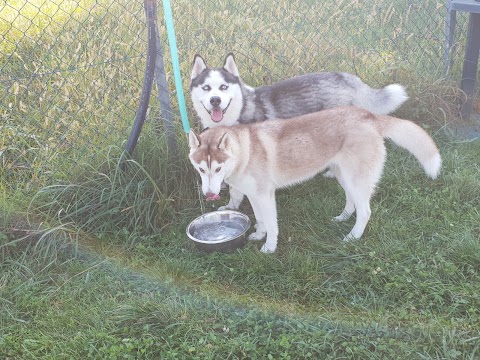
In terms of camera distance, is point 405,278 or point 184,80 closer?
point 405,278

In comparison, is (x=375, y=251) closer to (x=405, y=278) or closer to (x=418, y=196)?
(x=405, y=278)

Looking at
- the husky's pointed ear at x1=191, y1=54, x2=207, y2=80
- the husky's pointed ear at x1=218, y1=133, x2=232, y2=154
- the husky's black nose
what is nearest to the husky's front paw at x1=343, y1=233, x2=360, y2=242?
the husky's pointed ear at x1=218, y1=133, x2=232, y2=154

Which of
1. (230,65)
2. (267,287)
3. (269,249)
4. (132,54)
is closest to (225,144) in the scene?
(269,249)

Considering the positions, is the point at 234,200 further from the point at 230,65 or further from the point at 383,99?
the point at 383,99

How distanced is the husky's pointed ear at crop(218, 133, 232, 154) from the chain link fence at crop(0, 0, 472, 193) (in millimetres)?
1116

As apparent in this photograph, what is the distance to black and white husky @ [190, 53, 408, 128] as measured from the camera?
4113 mm

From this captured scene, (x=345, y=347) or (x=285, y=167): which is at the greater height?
(x=285, y=167)

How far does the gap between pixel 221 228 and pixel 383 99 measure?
1889 millimetres

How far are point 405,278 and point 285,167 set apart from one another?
1097 mm

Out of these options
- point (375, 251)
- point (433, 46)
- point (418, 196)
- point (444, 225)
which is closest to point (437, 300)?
point (375, 251)

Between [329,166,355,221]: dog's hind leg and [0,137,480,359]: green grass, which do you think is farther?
[329,166,355,221]: dog's hind leg

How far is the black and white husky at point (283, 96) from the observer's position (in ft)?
13.5

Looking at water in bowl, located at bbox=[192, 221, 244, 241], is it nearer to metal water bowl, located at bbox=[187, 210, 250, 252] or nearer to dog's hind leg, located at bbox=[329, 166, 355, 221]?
metal water bowl, located at bbox=[187, 210, 250, 252]

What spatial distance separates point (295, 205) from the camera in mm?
3922
